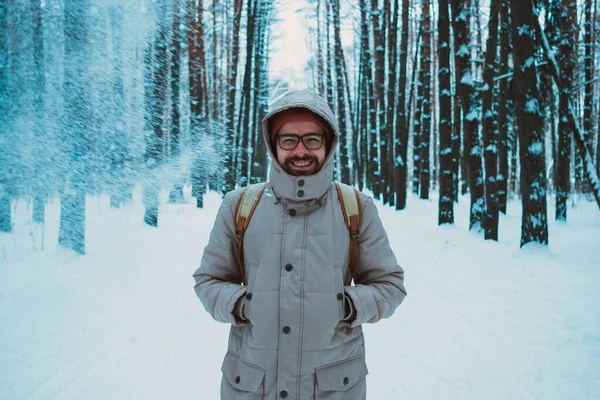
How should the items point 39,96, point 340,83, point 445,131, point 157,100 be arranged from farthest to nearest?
point 340,83 < point 445,131 < point 157,100 < point 39,96

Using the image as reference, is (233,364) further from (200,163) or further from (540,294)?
(200,163)

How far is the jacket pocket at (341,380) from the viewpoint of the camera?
5.41 ft

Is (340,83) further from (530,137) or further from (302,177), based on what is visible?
(302,177)

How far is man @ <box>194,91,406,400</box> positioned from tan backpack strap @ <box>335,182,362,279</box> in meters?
0.03

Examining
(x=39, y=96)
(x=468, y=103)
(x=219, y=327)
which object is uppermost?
(x=468, y=103)

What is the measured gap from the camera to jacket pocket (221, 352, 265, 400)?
5.42 feet

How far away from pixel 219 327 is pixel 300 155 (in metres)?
3.63

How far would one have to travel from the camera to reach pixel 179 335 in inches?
180

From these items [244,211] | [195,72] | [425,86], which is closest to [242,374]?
[244,211]

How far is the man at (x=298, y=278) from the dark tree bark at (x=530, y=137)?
6617 mm

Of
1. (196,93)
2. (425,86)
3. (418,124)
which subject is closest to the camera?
(425,86)

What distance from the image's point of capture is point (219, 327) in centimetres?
486

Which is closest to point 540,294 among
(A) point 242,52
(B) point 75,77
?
(B) point 75,77

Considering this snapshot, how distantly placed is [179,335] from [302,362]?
10.9ft
